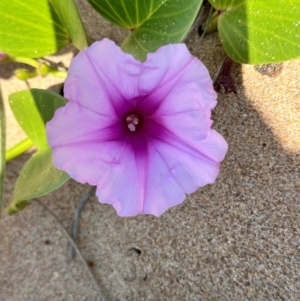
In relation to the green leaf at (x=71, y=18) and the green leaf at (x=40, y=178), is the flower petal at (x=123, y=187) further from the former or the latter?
the green leaf at (x=71, y=18)

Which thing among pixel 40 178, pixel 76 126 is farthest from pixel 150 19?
pixel 40 178

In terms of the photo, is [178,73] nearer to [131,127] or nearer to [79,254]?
[131,127]

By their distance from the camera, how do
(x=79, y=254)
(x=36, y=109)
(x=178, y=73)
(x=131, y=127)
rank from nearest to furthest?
1. (x=178, y=73)
2. (x=131, y=127)
3. (x=36, y=109)
4. (x=79, y=254)

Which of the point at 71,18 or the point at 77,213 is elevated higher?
the point at 71,18

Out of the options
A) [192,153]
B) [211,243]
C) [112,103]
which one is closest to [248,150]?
[211,243]

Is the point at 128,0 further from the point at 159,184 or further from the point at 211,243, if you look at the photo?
the point at 211,243
